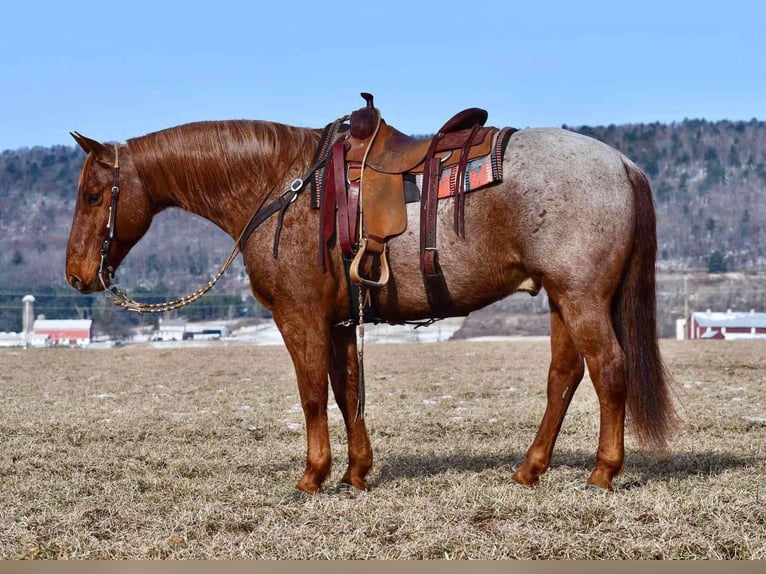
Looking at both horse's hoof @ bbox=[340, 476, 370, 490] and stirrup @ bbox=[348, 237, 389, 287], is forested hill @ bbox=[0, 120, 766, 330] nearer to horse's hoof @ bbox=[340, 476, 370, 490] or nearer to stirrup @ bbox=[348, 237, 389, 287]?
horse's hoof @ bbox=[340, 476, 370, 490]

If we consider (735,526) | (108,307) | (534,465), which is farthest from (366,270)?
(108,307)

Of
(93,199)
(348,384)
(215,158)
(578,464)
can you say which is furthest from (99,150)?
(578,464)

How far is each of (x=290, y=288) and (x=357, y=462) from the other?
4.14ft

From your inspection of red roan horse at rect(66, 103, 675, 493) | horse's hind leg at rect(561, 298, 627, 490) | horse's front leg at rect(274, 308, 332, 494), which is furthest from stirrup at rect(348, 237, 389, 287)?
horse's hind leg at rect(561, 298, 627, 490)

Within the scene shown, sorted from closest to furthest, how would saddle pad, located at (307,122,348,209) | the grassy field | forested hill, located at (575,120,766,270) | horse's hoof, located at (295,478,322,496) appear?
the grassy field, horse's hoof, located at (295,478,322,496), saddle pad, located at (307,122,348,209), forested hill, located at (575,120,766,270)

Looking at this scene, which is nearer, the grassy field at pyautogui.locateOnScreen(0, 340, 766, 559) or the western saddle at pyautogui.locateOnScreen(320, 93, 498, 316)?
the grassy field at pyautogui.locateOnScreen(0, 340, 766, 559)

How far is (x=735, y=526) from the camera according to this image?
13.1ft

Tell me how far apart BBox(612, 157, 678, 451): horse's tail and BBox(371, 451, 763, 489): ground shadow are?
1.32 ft

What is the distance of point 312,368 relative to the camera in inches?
204

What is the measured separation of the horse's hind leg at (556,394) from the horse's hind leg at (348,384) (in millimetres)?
1050

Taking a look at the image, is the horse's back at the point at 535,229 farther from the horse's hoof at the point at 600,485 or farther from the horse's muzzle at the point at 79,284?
the horse's muzzle at the point at 79,284

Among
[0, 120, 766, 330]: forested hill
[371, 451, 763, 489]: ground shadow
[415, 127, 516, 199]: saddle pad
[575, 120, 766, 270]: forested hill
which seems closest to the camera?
[415, 127, 516, 199]: saddle pad

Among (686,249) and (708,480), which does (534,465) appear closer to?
(708,480)

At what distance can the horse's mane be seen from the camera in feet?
18.2
